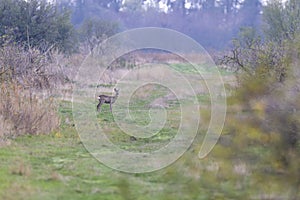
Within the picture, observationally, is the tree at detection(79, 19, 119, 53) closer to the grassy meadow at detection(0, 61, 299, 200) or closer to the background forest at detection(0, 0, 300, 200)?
the background forest at detection(0, 0, 300, 200)

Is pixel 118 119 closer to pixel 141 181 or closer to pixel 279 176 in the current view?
pixel 141 181

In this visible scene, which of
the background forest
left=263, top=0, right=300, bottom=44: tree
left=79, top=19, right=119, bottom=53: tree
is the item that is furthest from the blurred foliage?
left=79, top=19, right=119, bottom=53: tree

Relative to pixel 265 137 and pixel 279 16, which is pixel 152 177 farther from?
pixel 279 16

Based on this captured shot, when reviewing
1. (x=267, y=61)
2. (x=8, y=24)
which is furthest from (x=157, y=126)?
(x=8, y=24)

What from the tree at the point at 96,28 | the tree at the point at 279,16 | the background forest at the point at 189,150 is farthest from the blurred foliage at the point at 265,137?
the tree at the point at 96,28

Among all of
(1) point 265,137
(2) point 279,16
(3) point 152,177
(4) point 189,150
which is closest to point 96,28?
(2) point 279,16

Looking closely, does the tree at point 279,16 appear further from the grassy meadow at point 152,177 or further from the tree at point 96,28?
the grassy meadow at point 152,177

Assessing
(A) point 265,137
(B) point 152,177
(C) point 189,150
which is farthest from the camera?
(C) point 189,150

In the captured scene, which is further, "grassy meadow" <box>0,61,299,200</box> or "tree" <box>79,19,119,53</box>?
"tree" <box>79,19,119,53</box>

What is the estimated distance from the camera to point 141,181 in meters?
6.43

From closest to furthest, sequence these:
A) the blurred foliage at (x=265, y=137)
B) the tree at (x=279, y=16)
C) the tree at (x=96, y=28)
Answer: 1. the blurred foliage at (x=265, y=137)
2. the tree at (x=279, y=16)
3. the tree at (x=96, y=28)

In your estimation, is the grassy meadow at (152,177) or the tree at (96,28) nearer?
the grassy meadow at (152,177)

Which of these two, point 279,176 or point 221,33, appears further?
point 221,33

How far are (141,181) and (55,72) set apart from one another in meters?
13.5
